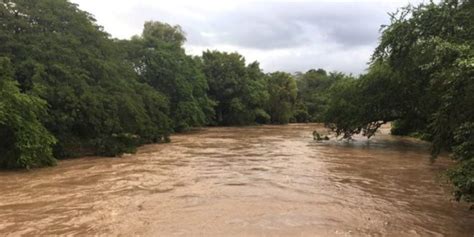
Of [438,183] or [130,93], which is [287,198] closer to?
[438,183]

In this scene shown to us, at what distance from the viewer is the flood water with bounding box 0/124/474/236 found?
9.02 m

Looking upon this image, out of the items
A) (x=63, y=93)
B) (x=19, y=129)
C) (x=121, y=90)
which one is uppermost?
(x=121, y=90)

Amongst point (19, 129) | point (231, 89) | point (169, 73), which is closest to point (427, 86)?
point (19, 129)

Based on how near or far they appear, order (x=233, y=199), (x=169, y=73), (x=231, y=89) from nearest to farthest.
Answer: (x=233, y=199), (x=169, y=73), (x=231, y=89)

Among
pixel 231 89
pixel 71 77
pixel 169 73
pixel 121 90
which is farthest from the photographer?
pixel 231 89

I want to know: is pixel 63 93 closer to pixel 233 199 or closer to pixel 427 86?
pixel 233 199

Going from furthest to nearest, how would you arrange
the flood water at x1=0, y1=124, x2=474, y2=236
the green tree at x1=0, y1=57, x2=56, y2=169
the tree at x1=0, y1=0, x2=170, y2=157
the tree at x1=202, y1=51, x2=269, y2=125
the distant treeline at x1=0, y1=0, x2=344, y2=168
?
the tree at x1=202, y1=51, x2=269, y2=125 → the tree at x1=0, y1=0, x2=170, y2=157 → the distant treeline at x1=0, y1=0, x2=344, y2=168 → the green tree at x1=0, y1=57, x2=56, y2=169 → the flood water at x1=0, y1=124, x2=474, y2=236

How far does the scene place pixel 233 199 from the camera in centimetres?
1173

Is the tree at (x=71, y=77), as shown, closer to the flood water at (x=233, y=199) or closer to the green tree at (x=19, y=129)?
the green tree at (x=19, y=129)

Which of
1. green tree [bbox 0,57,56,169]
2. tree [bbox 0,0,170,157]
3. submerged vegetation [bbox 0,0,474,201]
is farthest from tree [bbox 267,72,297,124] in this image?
green tree [bbox 0,57,56,169]

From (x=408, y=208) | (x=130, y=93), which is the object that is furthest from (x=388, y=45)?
(x=130, y=93)

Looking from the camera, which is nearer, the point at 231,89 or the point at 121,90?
the point at 121,90

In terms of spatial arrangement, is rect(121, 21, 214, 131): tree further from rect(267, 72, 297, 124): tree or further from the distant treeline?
rect(267, 72, 297, 124): tree

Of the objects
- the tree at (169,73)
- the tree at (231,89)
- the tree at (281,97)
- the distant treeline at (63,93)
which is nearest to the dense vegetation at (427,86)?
the distant treeline at (63,93)
